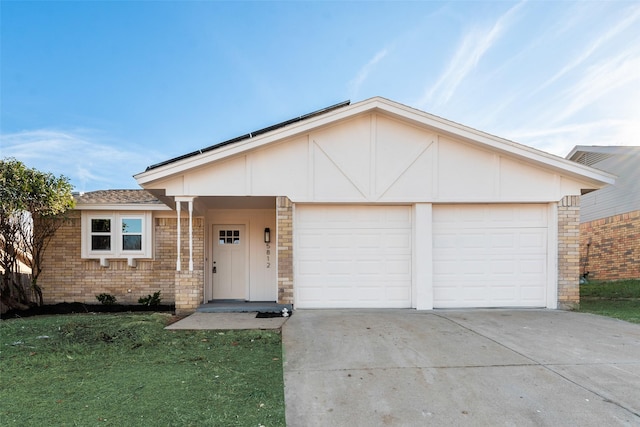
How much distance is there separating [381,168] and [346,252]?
2078 millimetres

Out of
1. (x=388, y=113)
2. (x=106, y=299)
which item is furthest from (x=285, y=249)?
(x=106, y=299)

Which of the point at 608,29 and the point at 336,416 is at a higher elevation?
the point at 608,29

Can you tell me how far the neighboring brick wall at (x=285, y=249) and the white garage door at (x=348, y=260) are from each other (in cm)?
20

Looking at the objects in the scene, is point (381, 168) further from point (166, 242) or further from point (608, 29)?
point (608, 29)

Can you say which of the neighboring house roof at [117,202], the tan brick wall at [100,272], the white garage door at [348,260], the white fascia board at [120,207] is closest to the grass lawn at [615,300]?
the white garage door at [348,260]

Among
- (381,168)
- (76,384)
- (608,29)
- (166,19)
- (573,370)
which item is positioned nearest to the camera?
Answer: (76,384)

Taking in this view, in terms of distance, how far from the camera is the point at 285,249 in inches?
308

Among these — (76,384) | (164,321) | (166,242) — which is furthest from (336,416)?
(166,242)

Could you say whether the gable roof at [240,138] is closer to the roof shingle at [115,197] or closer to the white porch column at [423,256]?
the roof shingle at [115,197]

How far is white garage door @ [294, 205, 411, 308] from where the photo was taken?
8.01m

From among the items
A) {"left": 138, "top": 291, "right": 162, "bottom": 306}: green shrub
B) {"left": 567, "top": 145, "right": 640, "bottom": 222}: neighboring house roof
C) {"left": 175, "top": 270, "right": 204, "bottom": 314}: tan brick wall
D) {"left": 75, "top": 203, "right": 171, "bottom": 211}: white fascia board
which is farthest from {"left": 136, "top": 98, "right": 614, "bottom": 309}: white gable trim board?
{"left": 567, "top": 145, "right": 640, "bottom": 222}: neighboring house roof

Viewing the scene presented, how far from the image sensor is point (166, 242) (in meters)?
9.98

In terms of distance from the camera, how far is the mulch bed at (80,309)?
8641mm

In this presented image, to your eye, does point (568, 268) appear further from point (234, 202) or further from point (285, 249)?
point (234, 202)
